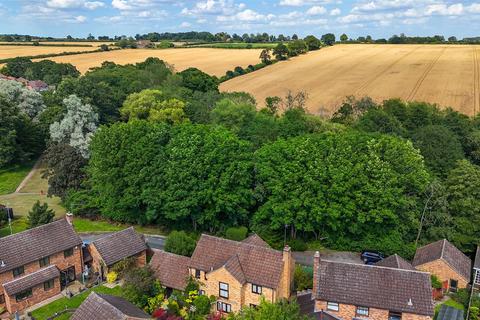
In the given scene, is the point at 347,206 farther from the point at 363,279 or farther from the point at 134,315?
the point at 134,315

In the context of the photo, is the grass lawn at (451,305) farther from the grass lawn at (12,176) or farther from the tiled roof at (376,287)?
the grass lawn at (12,176)

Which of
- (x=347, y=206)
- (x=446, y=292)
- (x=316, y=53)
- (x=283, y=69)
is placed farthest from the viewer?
(x=316, y=53)

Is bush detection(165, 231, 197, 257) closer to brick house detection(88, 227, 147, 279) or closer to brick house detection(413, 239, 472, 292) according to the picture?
brick house detection(88, 227, 147, 279)

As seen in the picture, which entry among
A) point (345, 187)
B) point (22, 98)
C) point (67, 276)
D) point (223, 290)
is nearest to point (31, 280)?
point (67, 276)

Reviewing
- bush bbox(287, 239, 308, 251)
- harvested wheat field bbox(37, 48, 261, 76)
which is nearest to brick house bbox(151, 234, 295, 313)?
bush bbox(287, 239, 308, 251)

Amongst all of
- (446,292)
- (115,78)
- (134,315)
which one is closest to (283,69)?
(115,78)

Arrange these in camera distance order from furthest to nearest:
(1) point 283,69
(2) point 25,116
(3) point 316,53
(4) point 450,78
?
(3) point 316,53, (1) point 283,69, (4) point 450,78, (2) point 25,116

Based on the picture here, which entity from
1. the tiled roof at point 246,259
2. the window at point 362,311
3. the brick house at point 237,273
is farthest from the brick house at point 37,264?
the window at point 362,311
